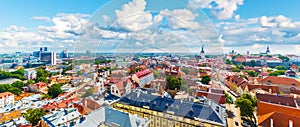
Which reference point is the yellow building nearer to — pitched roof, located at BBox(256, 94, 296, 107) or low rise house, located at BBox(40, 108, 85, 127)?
low rise house, located at BBox(40, 108, 85, 127)

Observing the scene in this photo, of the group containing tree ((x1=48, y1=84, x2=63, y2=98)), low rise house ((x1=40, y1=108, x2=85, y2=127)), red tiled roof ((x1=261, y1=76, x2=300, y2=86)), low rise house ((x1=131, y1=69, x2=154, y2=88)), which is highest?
low rise house ((x1=131, y1=69, x2=154, y2=88))

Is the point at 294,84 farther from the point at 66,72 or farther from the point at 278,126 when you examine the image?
the point at 66,72

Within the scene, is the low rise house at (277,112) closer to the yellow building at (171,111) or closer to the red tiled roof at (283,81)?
the yellow building at (171,111)

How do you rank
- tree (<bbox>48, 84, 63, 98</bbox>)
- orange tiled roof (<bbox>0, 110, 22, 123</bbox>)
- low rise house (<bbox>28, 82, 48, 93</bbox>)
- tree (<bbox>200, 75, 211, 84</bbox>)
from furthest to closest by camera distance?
low rise house (<bbox>28, 82, 48, 93</bbox>), tree (<bbox>200, 75, 211, 84</bbox>), tree (<bbox>48, 84, 63, 98</bbox>), orange tiled roof (<bbox>0, 110, 22, 123</bbox>)

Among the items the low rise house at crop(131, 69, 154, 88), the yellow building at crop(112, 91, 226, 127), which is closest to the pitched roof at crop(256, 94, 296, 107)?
the yellow building at crop(112, 91, 226, 127)

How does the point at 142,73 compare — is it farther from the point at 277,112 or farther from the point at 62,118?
the point at 277,112

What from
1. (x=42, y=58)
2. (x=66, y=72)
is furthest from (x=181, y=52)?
(x=42, y=58)

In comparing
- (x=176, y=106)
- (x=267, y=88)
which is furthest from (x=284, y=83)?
(x=176, y=106)

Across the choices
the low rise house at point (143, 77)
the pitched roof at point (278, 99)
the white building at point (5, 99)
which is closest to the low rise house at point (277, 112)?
the pitched roof at point (278, 99)
